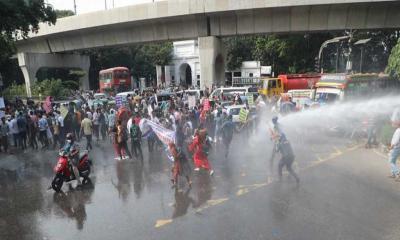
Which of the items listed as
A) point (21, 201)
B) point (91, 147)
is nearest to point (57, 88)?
point (91, 147)

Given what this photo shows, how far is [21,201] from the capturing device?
410 inches

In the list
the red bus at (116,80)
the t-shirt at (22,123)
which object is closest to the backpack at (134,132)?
the t-shirt at (22,123)

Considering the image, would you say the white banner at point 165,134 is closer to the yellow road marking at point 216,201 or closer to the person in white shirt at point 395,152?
the yellow road marking at point 216,201

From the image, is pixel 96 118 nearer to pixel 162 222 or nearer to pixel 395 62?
pixel 162 222

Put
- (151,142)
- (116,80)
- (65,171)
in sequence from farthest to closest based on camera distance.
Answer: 1. (116,80)
2. (151,142)
3. (65,171)

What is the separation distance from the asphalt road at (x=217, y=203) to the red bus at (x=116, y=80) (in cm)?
3372

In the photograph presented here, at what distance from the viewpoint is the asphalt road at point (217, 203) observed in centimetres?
793

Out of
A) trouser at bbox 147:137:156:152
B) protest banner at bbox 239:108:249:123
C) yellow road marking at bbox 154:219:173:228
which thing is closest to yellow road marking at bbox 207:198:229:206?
yellow road marking at bbox 154:219:173:228

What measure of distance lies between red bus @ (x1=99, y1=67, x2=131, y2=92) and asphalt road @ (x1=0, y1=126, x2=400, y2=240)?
33719 mm

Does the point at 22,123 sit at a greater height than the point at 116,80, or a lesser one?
lesser

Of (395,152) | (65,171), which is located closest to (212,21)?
(395,152)

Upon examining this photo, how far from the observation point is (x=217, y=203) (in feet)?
31.2

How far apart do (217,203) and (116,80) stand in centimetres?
3989

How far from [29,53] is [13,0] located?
21.2 meters
